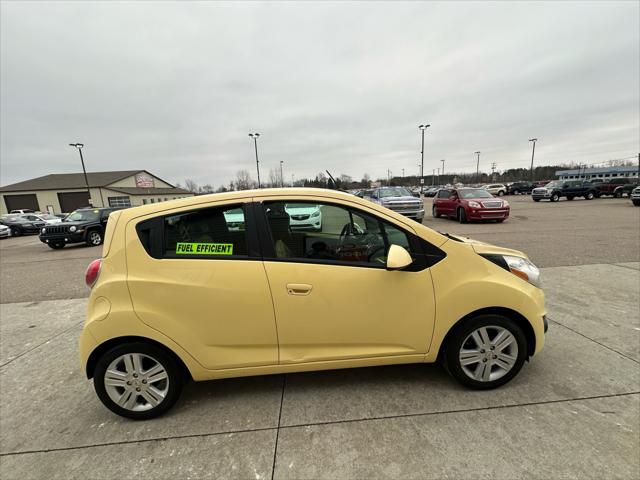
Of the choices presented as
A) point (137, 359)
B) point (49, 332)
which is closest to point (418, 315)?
point (137, 359)

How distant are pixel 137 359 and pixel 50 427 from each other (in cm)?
93

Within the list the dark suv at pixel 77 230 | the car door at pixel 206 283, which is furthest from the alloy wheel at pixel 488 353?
the dark suv at pixel 77 230

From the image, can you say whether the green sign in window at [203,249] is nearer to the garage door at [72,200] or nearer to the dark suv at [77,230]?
the dark suv at [77,230]

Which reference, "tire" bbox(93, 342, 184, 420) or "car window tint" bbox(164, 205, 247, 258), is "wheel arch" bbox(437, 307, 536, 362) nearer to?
"car window tint" bbox(164, 205, 247, 258)

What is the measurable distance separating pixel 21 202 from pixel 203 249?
70.6 metres

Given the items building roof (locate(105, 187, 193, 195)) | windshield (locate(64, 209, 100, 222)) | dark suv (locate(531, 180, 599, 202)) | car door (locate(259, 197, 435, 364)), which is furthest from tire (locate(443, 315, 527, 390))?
building roof (locate(105, 187, 193, 195))

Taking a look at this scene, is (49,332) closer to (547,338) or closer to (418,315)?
(418,315)

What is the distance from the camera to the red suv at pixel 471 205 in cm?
1384

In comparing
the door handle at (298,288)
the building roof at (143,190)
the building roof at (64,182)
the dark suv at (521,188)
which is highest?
the building roof at (64,182)

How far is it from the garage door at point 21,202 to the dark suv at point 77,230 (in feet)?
175

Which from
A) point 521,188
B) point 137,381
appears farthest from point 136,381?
point 521,188

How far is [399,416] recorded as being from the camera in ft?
7.68

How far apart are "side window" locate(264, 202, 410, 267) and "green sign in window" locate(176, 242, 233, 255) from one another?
37 centimetres

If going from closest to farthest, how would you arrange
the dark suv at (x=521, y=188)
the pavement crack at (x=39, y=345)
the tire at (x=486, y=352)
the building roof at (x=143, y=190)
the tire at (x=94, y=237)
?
the tire at (x=486, y=352), the pavement crack at (x=39, y=345), the tire at (x=94, y=237), the dark suv at (x=521, y=188), the building roof at (x=143, y=190)
